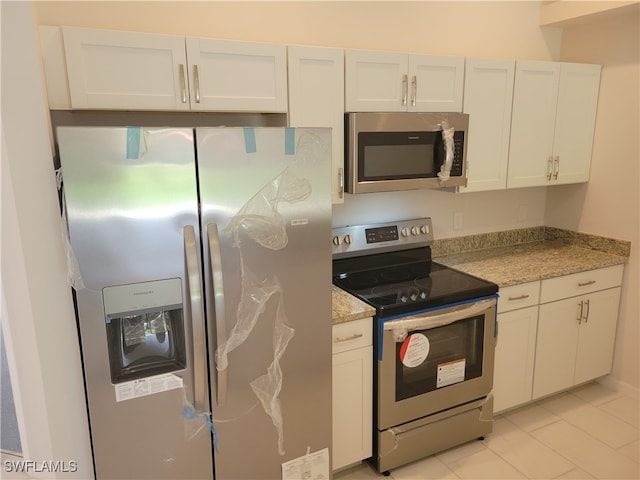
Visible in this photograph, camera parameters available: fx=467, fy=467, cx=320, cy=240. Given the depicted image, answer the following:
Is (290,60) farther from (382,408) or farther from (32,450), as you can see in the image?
(32,450)

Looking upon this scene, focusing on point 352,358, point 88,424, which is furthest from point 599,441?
point 88,424

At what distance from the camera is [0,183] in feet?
4.82

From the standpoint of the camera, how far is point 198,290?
5.34 feet

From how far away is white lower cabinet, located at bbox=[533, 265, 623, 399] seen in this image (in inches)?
110

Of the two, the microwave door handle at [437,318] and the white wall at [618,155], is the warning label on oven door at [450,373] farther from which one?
the white wall at [618,155]

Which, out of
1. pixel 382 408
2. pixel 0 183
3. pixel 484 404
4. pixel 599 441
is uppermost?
pixel 0 183

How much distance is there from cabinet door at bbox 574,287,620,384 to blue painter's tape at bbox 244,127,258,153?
2332 mm

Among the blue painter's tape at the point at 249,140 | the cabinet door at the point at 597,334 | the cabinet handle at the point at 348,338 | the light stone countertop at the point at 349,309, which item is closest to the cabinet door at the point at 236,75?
the blue painter's tape at the point at 249,140

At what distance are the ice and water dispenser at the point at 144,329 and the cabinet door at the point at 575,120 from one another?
251 cm

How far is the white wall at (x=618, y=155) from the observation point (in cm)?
283

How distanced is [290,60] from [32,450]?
1853 mm

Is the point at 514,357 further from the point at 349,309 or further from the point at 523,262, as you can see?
the point at 349,309

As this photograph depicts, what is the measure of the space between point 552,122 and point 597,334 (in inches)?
54.5

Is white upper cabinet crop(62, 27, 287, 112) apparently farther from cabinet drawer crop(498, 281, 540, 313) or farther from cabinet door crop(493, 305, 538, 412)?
cabinet door crop(493, 305, 538, 412)
